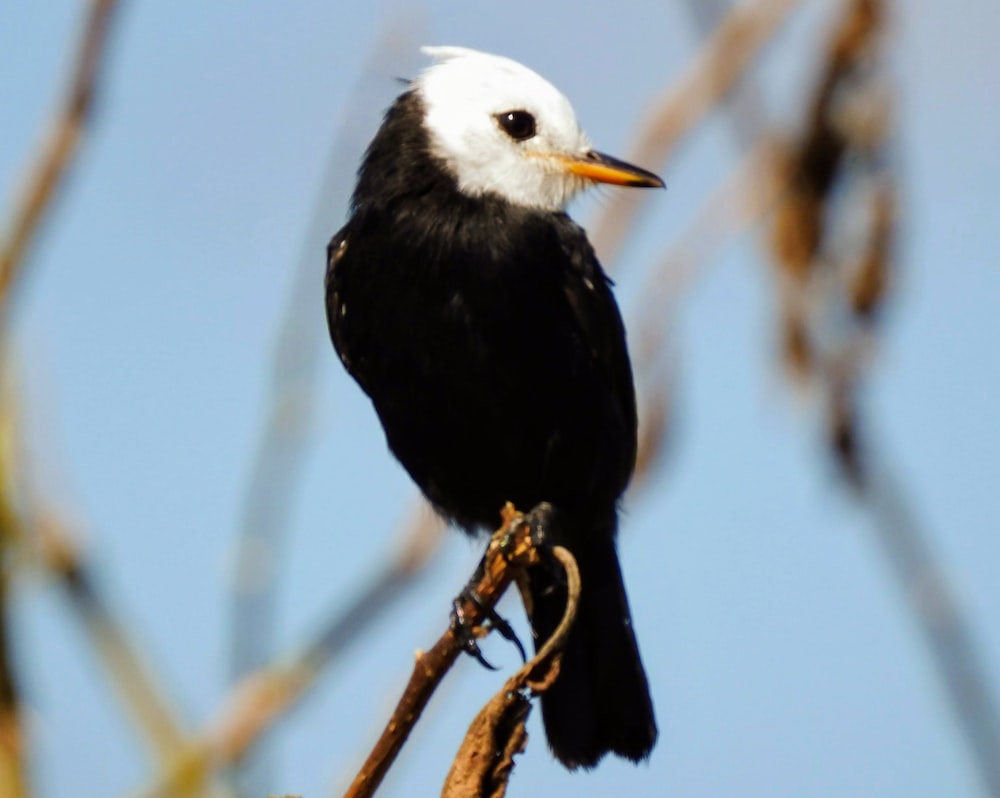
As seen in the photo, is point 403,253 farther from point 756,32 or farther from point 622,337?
point 756,32

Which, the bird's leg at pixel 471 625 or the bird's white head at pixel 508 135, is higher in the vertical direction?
the bird's white head at pixel 508 135

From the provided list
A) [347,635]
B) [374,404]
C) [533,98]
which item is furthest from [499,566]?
[533,98]

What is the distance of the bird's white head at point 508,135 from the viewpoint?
15.5 feet

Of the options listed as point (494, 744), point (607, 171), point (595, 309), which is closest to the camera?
point (494, 744)

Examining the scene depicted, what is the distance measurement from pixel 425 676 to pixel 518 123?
2489 mm

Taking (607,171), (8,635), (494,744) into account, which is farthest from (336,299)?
(494,744)

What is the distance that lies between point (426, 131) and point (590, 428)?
3.63 ft

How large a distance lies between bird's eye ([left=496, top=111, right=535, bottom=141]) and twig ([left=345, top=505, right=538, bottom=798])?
1637mm

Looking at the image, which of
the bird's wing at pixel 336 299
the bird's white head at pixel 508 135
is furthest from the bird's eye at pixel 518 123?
the bird's wing at pixel 336 299

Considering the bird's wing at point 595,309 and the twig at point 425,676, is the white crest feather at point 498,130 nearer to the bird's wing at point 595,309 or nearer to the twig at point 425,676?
the bird's wing at point 595,309

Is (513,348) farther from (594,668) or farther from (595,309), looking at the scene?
(594,668)

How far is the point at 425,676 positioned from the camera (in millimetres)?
2898

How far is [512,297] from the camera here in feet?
14.3

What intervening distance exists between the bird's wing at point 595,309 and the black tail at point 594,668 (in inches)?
18.6
